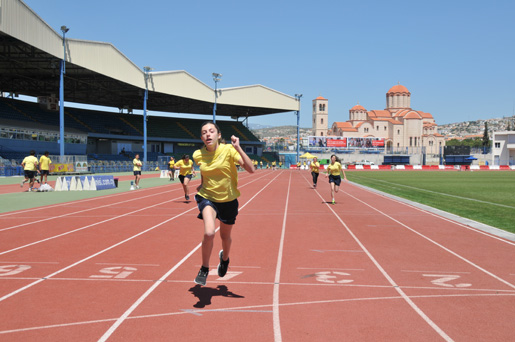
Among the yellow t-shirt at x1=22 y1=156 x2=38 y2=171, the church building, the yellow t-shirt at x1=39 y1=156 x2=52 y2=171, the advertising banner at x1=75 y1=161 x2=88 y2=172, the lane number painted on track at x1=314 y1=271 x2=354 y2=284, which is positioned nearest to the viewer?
the lane number painted on track at x1=314 y1=271 x2=354 y2=284

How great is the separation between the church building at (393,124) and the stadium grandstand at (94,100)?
45.5 metres

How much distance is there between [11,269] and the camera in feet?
19.7

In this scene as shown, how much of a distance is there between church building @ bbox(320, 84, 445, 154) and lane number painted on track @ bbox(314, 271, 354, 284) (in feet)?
366

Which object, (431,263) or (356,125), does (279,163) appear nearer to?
(356,125)

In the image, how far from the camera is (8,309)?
4410 mm

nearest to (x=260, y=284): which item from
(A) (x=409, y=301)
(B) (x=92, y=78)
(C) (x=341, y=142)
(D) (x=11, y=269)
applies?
(A) (x=409, y=301)

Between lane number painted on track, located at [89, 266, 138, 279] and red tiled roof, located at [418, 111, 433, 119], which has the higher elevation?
red tiled roof, located at [418, 111, 433, 119]

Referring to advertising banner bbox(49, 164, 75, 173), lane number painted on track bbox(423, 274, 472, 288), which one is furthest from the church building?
lane number painted on track bbox(423, 274, 472, 288)

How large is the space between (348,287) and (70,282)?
11.6 feet

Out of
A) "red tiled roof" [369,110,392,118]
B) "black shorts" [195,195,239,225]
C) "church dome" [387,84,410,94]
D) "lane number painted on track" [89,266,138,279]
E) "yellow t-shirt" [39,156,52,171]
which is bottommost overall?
"lane number painted on track" [89,266,138,279]

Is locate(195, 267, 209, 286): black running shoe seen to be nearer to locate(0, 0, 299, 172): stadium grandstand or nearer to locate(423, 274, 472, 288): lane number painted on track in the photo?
locate(423, 274, 472, 288): lane number painted on track

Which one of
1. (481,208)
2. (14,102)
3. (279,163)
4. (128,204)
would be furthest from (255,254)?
(279,163)

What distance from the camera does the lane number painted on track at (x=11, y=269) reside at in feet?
19.0

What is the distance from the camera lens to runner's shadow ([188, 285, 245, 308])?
471 centimetres
